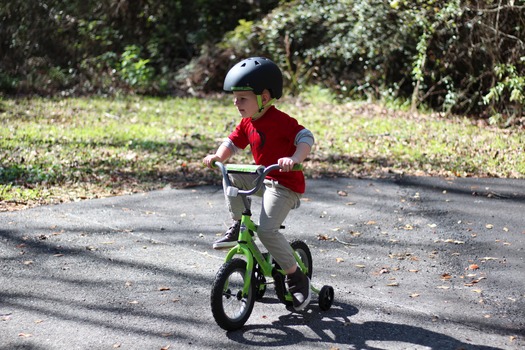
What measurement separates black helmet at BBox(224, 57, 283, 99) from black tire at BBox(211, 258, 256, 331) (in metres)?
1.03

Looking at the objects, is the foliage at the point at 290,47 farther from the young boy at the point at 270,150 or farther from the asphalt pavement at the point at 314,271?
the young boy at the point at 270,150

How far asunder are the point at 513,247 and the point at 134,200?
3.84 metres

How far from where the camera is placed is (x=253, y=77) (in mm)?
4484

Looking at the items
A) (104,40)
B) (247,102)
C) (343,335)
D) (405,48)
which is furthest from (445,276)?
(104,40)

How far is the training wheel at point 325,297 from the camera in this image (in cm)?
491

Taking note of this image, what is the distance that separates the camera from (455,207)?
7.86 m

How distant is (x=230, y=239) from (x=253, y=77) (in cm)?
103

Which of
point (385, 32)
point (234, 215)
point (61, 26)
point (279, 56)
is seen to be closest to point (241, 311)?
point (234, 215)

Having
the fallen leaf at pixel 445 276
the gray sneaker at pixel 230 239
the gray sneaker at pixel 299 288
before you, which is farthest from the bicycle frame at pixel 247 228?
the fallen leaf at pixel 445 276

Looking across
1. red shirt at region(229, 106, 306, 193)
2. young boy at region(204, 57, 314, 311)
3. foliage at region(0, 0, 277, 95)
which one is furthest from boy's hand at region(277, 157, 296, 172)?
foliage at region(0, 0, 277, 95)

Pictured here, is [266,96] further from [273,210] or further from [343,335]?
[343,335]

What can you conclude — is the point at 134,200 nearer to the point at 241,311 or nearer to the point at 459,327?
the point at 241,311

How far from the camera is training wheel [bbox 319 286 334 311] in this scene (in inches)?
193

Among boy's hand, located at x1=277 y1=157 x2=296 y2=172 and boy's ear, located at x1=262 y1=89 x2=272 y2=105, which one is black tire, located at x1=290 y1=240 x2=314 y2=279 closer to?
boy's hand, located at x1=277 y1=157 x2=296 y2=172
